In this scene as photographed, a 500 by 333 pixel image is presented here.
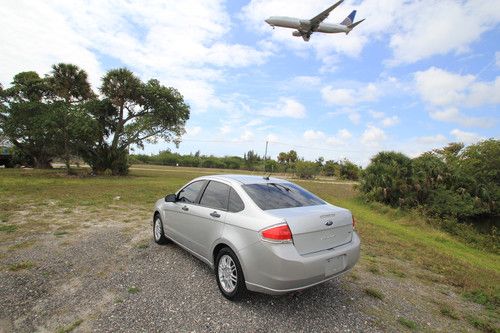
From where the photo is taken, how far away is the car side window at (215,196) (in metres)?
4.11

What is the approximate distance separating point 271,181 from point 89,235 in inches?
181

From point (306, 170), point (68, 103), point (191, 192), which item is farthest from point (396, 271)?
point (306, 170)

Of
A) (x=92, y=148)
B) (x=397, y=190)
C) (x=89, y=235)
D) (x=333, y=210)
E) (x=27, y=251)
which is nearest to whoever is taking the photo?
(x=333, y=210)

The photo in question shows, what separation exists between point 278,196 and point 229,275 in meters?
1.23

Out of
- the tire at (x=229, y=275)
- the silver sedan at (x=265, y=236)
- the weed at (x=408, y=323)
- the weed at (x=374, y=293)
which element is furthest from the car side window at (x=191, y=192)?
the weed at (x=408, y=323)

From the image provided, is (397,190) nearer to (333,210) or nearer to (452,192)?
(452,192)

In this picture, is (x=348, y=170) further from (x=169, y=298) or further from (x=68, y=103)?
(x=169, y=298)

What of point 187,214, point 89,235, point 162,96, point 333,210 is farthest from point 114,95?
point 333,210

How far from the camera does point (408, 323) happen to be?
3.43 metres

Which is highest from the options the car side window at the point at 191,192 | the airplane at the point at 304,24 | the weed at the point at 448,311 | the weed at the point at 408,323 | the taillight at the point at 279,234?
the airplane at the point at 304,24

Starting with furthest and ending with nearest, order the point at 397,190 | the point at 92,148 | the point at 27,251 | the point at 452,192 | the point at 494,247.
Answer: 1. the point at 92,148
2. the point at 397,190
3. the point at 452,192
4. the point at 494,247
5. the point at 27,251

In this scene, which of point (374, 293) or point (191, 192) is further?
point (191, 192)

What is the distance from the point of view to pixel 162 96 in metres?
27.7

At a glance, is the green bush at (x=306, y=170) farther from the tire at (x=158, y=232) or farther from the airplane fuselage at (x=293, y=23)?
the tire at (x=158, y=232)
